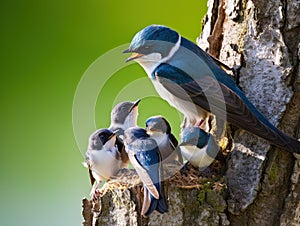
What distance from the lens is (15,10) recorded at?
3.22 metres

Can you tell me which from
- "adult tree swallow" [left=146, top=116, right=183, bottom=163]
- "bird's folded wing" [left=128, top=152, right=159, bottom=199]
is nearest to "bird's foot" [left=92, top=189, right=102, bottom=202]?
"bird's folded wing" [left=128, top=152, right=159, bottom=199]

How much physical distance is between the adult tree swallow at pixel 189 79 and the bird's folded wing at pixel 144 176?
33 centimetres

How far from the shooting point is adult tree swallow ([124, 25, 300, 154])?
2.83 m

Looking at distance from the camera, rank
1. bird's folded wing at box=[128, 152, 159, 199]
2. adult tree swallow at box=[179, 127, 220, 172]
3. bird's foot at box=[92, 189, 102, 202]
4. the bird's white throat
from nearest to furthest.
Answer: bird's folded wing at box=[128, 152, 159, 199] → bird's foot at box=[92, 189, 102, 202] → adult tree swallow at box=[179, 127, 220, 172] → the bird's white throat

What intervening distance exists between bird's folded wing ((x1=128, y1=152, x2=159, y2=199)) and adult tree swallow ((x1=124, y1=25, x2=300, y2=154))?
33cm

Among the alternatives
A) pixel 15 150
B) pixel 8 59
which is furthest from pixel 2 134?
pixel 8 59

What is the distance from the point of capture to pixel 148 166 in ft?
8.64

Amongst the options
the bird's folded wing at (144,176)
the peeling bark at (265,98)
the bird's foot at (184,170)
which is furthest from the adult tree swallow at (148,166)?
the peeling bark at (265,98)

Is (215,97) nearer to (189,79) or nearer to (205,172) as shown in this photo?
(189,79)

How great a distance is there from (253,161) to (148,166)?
32cm

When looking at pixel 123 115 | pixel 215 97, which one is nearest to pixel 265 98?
pixel 215 97

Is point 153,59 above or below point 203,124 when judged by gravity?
above

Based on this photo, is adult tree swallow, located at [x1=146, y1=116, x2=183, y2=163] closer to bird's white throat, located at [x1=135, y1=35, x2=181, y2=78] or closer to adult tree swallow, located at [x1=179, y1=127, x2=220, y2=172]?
adult tree swallow, located at [x1=179, y1=127, x2=220, y2=172]

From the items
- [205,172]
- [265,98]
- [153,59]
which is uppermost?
[153,59]
